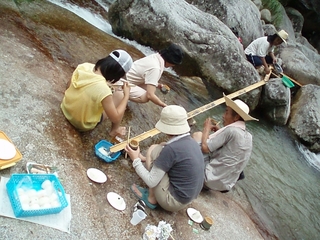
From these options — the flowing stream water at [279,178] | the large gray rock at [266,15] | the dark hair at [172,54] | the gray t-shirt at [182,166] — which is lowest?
the flowing stream water at [279,178]

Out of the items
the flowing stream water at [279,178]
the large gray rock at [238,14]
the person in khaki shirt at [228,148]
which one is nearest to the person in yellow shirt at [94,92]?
the person in khaki shirt at [228,148]

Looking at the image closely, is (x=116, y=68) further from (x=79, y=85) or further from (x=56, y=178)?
(x=56, y=178)

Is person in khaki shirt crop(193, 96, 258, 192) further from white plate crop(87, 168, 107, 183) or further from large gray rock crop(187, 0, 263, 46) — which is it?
large gray rock crop(187, 0, 263, 46)

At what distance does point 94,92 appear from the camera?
4160 millimetres

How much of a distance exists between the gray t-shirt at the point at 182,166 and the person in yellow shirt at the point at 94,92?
40.4 inches

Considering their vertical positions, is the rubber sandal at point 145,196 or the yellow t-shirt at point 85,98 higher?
the yellow t-shirt at point 85,98

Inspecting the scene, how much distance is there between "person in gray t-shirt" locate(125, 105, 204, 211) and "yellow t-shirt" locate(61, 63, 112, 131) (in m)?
0.68

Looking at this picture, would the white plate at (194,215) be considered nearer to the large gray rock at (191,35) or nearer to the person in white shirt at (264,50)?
the large gray rock at (191,35)

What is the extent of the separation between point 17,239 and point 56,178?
69cm

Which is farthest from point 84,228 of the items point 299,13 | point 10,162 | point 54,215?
point 299,13

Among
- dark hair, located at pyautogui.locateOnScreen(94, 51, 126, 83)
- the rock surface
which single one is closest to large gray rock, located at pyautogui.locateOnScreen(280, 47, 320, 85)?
the rock surface

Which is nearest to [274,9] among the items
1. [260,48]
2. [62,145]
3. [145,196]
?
[260,48]

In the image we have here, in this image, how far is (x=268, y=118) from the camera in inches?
400

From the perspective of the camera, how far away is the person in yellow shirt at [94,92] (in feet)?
13.6
